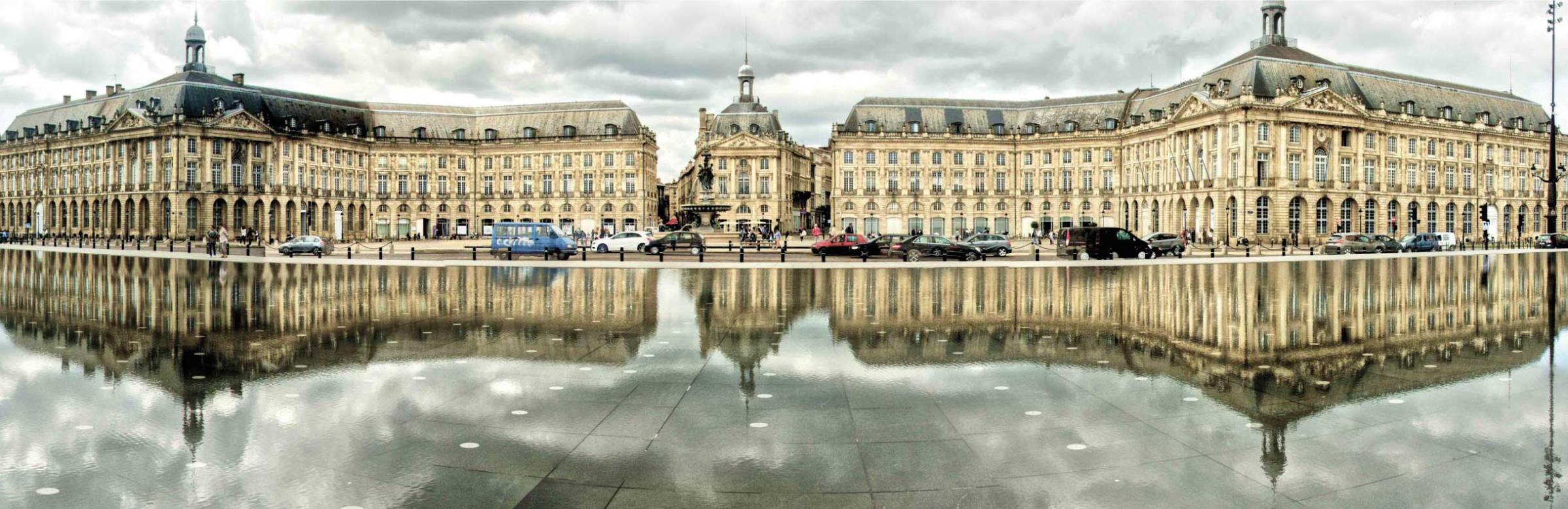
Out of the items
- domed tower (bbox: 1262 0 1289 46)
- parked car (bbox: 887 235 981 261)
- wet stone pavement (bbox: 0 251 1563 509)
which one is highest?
domed tower (bbox: 1262 0 1289 46)

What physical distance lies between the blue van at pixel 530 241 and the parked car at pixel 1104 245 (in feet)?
81.1

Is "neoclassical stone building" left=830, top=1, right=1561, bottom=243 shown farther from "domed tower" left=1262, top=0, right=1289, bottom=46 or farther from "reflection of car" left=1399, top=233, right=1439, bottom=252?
"reflection of car" left=1399, top=233, right=1439, bottom=252

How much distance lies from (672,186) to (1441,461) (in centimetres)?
16583

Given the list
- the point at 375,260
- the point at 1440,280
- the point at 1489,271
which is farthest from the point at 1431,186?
the point at 375,260

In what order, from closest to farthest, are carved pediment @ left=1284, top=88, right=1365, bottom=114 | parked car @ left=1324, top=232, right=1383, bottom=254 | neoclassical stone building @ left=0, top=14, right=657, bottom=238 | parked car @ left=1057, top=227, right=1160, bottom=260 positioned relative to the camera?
parked car @ left=1057, top=227, right=1160, bottom=260 < parked car @ left=1324, top=232, right=1383, bottom=254 < carved pediment @ left=1284, top=88, right=1365, bottom=114 < neoclassical stone building @ left=0, top=14, right=657, bottom=238

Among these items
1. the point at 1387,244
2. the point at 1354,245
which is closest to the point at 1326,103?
the point at 1387,244

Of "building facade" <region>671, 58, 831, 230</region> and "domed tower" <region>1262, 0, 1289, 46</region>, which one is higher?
"domed tower" <region>1262, 0, 1289, 46</region>

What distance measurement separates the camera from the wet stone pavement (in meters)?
7.14

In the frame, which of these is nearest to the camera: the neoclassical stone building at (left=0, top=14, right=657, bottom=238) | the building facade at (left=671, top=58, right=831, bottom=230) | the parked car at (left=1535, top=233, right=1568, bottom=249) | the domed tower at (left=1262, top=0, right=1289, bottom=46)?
the parked car at (left=1535, top=233, right=1568, bottom=249)

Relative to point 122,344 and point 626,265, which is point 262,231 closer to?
point 626,265

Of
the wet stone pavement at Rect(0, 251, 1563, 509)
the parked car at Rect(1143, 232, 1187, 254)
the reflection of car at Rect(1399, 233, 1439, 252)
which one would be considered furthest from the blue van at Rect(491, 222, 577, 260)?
the reflection of car at Rect(1399, 233, 1439, 252)

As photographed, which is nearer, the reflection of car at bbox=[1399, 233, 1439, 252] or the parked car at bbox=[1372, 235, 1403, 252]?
the parked car at bbox=[1372, 235, 1403, 252]

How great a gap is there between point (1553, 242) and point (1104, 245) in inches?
1555

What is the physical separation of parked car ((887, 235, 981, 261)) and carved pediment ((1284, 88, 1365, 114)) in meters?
43.1
